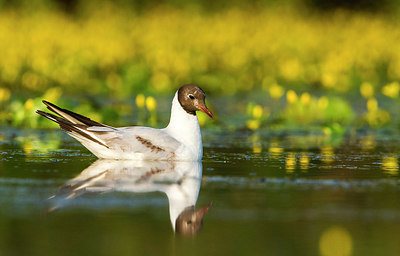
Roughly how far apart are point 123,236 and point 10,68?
45.2ft

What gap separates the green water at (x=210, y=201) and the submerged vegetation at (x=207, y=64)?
12.5 feet

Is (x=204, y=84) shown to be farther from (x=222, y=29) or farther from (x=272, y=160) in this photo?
(x=272, y=160)

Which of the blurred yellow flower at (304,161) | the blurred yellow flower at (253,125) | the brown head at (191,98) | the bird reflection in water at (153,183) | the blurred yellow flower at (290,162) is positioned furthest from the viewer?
the blurred yellow flower at (253,125)

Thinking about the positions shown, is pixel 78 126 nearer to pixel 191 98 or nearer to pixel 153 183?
pixel 191 98

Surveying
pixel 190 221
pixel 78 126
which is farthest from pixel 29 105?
pixel 190 221

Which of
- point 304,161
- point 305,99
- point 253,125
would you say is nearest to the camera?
point 304,161

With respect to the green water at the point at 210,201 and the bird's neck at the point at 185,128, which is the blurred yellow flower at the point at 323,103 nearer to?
the green water at the point at 210,201

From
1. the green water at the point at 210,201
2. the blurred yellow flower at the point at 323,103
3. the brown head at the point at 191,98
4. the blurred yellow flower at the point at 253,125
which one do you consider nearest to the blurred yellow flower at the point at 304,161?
the green water at the point at 210,201

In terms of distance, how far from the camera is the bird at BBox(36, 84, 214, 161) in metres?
9.34

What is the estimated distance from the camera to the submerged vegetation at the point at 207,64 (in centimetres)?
1460

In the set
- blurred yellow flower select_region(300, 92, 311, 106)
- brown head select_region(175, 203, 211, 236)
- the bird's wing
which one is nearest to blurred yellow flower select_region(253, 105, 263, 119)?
blurred yellow flower select_region(300, 92, 311, 106)

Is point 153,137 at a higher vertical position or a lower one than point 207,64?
lower

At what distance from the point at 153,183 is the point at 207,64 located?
44.5 ft

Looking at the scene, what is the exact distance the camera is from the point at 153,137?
9.34 m
